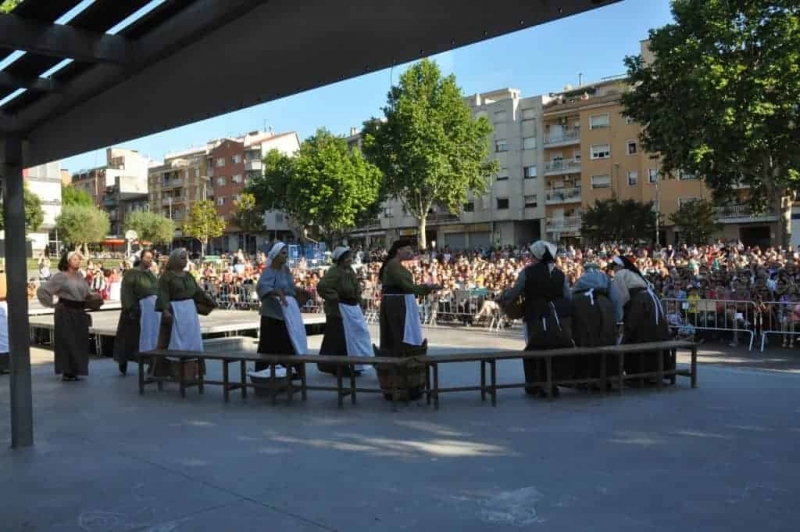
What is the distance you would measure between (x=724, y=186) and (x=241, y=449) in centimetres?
3122

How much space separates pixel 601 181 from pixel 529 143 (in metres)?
8.59

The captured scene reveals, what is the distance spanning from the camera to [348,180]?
5684 cm

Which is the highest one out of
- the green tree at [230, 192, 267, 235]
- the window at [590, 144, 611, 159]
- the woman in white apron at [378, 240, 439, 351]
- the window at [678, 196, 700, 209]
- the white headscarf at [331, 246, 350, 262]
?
the window at [590, 144, 611, 159]

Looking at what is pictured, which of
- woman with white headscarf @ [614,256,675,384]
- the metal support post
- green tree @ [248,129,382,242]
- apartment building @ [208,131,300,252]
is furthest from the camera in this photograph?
apartment building @ [208,131,300,252]

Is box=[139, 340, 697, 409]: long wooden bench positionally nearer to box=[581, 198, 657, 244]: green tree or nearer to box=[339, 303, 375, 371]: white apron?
box=[339, 303, 375, 371]: white apron

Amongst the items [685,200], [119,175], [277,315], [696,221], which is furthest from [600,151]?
[119,175]

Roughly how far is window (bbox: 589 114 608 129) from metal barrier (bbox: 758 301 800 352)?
4697 centimetres

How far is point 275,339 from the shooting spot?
839 centimetres

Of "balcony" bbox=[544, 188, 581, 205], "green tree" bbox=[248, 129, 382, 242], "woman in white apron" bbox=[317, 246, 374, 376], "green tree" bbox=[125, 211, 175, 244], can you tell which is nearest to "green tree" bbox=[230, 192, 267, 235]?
"green tree" bbox=[125, 211, 175, 244]

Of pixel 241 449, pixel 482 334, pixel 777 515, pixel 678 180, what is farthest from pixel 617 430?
pixel 678 180

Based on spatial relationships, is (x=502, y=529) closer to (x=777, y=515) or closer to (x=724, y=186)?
(x=777, y=515)

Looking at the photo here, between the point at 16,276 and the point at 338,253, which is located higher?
the point at 338,253

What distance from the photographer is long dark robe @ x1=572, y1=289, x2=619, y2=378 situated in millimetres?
8258

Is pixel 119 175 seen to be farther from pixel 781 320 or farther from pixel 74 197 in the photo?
pixel 781 320
